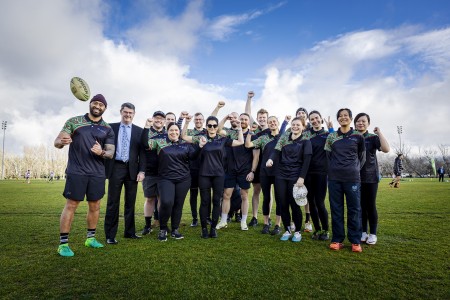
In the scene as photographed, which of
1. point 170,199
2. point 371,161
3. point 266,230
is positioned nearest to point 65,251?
point 170,199

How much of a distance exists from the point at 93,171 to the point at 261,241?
328 cm

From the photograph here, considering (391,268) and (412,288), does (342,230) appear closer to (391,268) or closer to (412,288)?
(391,268)

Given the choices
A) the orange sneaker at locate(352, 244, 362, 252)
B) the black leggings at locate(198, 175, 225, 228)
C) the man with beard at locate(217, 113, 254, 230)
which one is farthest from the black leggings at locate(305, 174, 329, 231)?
the black leggings at locate(198, 175, 225, 228)

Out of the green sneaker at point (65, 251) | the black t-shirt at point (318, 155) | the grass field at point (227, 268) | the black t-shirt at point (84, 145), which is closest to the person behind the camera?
the grass field at point (227, 268)

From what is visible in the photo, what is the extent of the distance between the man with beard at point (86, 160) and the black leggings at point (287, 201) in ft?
10.5

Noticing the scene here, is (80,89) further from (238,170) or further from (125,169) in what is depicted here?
(238,170)

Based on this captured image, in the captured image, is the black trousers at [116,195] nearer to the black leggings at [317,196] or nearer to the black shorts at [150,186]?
the black shorts at [150,186]

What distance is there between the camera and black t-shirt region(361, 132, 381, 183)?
5410mm

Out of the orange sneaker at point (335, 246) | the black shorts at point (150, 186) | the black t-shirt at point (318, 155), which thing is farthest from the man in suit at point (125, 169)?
the orange sneaker at point (335, 246)

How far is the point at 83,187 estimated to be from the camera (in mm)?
4781

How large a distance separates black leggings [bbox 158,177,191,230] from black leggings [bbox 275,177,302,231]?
1.85m

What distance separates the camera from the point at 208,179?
6098 mm

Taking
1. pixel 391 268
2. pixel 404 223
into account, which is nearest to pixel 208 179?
pixel 391 268

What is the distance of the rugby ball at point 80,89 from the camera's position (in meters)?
5.08
